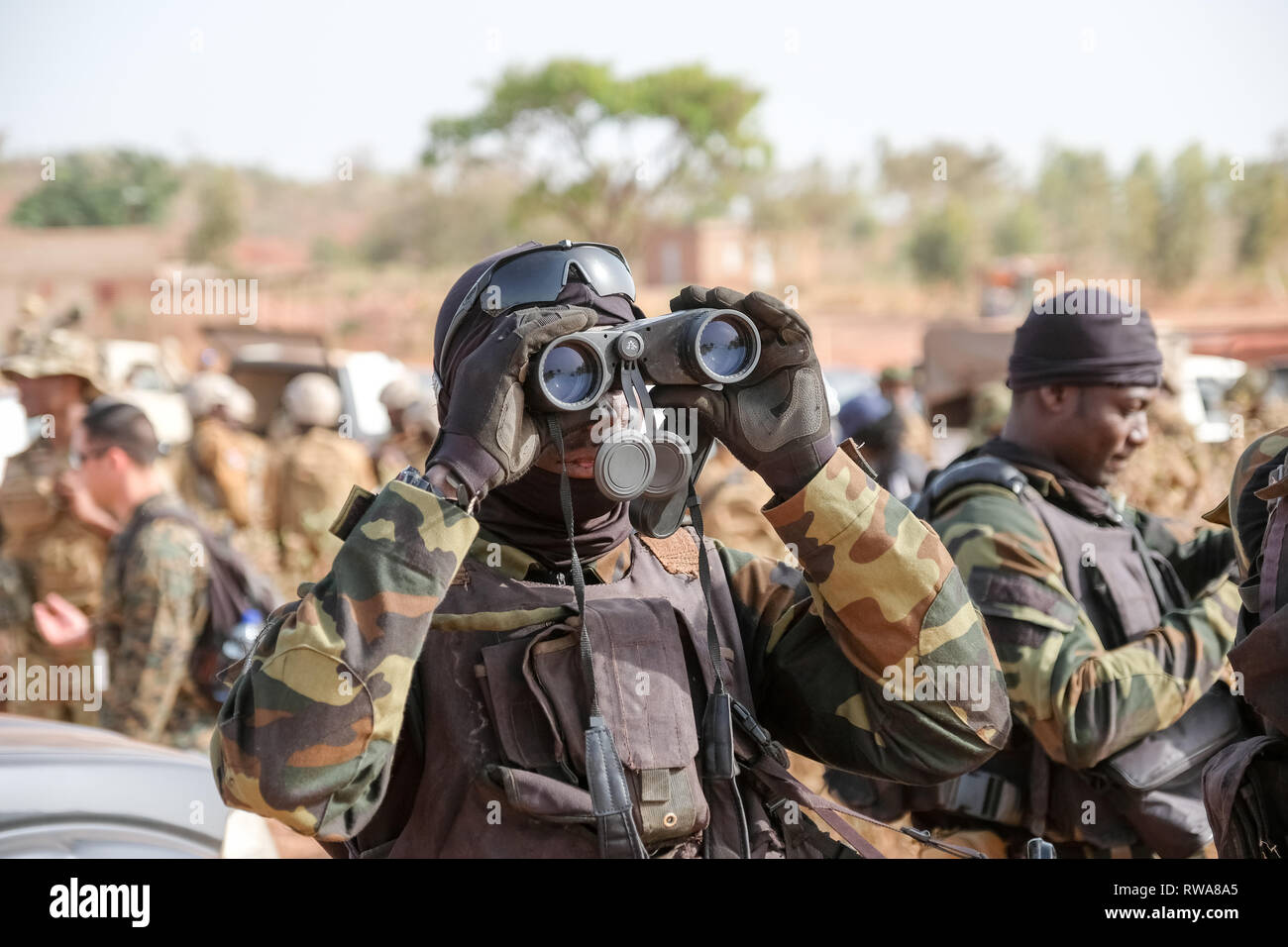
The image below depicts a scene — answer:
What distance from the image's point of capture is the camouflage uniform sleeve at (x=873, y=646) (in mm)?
2252

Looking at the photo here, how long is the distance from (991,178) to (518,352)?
70235 mm

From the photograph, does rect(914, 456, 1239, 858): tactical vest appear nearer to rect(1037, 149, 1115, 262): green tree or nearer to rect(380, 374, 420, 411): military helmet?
rect(380, 374, 420, 411): military helmet

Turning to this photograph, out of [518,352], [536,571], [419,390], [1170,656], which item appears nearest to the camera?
[518,352]

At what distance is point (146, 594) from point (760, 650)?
10.2ft

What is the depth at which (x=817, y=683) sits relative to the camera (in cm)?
242

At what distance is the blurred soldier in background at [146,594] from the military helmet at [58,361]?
1194 millimetres

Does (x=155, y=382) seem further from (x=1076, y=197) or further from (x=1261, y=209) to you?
(x=1076, y=197)

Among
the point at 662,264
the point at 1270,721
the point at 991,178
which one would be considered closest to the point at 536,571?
the point at 1270,721

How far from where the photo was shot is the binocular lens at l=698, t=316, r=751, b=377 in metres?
2.15

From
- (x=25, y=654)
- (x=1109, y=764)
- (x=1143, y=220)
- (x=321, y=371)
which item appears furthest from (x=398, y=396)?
(x=1143, y=220)

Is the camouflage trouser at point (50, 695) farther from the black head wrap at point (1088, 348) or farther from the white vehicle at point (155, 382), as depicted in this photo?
the white vehicle at point (155, 382)

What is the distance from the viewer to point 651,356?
7.04ft

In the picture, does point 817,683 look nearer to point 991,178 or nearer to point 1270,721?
point 1270,721
